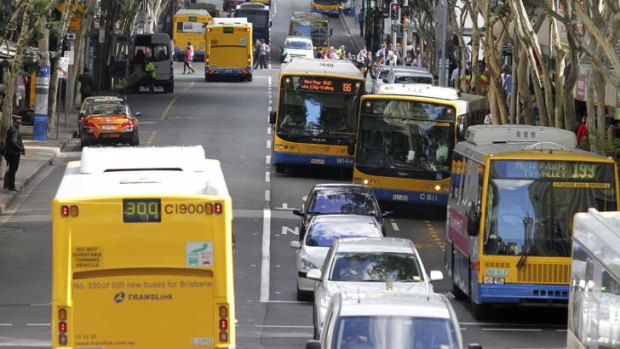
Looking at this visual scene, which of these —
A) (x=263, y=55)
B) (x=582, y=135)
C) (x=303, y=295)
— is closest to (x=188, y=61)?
(x=263, y=55)

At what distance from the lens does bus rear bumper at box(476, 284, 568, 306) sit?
2320 centimetres

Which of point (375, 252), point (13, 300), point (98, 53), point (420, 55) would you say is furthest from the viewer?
point (420, 55)

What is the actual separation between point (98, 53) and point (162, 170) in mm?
52015

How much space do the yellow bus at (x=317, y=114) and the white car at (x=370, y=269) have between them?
792 inches

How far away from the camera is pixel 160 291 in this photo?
1562cm

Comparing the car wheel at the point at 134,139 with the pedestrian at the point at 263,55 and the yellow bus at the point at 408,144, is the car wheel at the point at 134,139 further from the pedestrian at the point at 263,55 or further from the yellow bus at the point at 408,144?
the pedestrian at the point at 263,55

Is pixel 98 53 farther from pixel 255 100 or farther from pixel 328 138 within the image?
pixel 328 138

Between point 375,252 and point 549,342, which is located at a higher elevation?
point 375,252

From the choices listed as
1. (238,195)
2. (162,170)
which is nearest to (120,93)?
(238,195)

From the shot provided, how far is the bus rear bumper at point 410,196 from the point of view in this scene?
36938mm

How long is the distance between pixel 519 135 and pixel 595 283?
1315cm

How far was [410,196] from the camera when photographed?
3697 centimetres

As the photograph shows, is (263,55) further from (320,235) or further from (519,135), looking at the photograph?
(320,235)

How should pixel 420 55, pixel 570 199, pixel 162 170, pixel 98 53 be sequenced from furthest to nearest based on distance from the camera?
1. pixel 420 55
2. pixel 98 53
3. pixel 570 199
4. pixel 162 170
